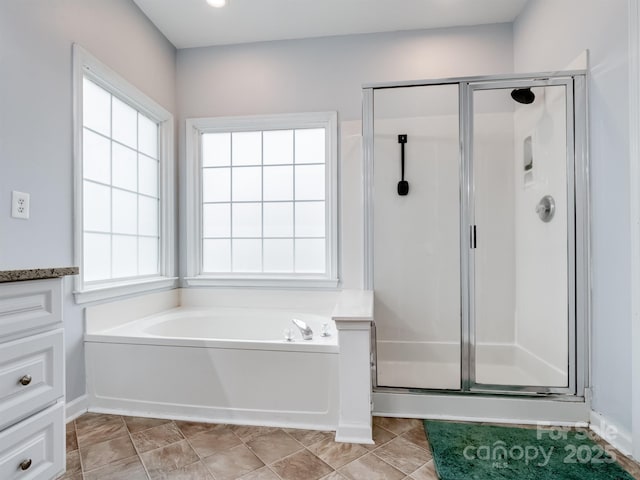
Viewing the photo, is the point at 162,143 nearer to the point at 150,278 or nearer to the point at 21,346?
the point at 150,278

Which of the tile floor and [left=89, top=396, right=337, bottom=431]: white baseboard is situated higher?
[left=89, top=396, right=337, bottom=431]: white baseboard

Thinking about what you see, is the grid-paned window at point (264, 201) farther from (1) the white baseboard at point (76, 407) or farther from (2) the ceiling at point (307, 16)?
(1) the white baseboard at point (76, 407)

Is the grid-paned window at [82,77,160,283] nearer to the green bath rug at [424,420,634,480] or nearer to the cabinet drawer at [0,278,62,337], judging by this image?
the cabinet drawer at [0,278,62,337]

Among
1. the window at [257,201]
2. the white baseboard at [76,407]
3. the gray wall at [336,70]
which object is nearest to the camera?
the white baseboard at [76,407]

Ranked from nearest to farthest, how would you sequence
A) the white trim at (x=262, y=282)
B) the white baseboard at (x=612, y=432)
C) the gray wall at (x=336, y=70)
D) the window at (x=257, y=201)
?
the white baseboard at (x=612, y=432), the gray wall at (x=336, y=70), the white trim at (x=262, y=282), the window at (x=257, y=201)

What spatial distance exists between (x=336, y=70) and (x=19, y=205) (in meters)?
2.20

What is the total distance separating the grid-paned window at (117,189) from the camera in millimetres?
2033

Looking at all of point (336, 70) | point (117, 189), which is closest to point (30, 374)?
point (117, 189)

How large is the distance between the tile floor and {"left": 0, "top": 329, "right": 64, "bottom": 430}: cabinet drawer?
552 millimetres

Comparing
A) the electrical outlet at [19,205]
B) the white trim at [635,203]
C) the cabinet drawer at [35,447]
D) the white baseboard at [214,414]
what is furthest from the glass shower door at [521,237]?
the electrical outlet at [19,205]

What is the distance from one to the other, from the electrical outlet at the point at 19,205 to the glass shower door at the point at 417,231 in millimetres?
1750

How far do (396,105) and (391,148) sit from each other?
28cm

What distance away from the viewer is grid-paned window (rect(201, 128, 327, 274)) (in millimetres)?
2793

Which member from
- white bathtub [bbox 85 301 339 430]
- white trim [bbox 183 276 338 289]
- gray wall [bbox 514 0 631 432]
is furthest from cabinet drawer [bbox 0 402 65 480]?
gray wall [bbox 514 0 631 432]
